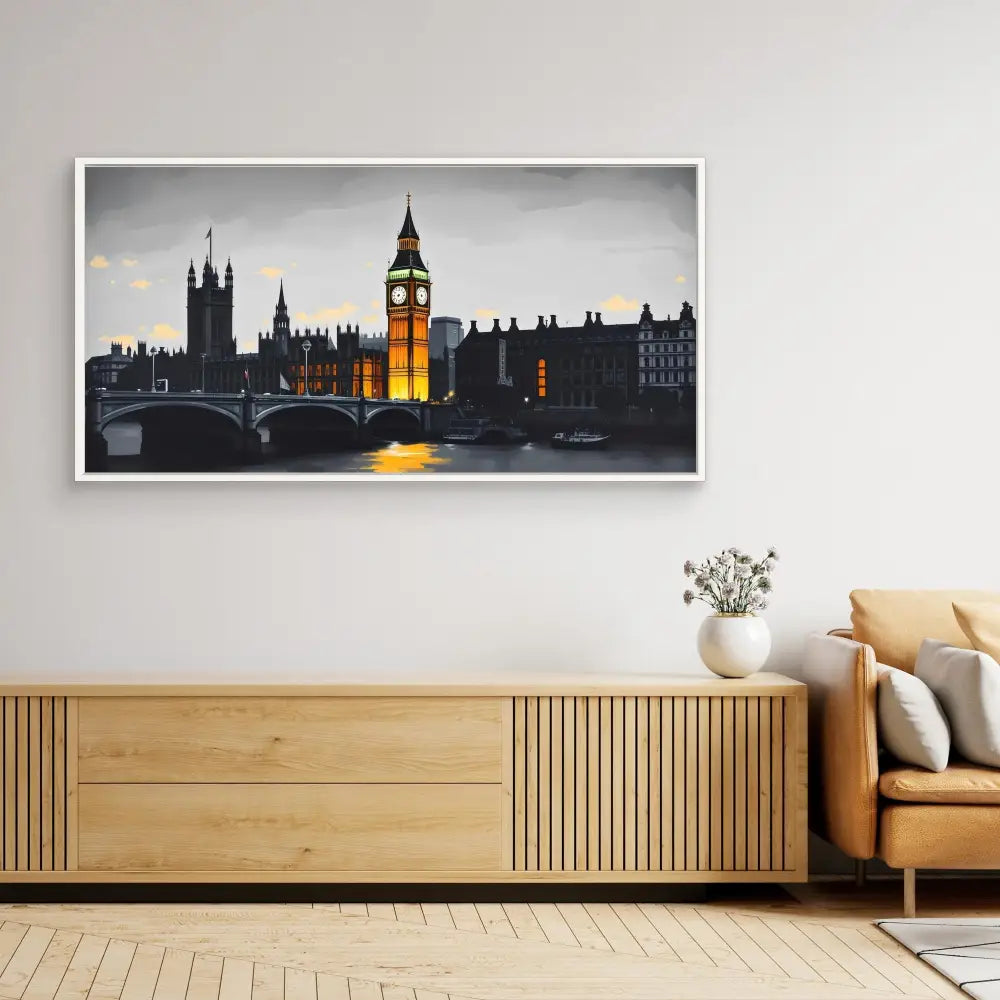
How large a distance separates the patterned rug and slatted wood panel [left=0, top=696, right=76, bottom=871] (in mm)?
2178

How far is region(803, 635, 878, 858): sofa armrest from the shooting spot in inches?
115

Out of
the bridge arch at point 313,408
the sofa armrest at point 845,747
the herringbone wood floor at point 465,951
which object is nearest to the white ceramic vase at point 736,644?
the sofa armrest at point 845,747

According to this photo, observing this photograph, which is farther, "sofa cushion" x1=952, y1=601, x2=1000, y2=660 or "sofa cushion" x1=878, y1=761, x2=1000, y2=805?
"sofa cushion" x1=952, y1=601, x2=1000, y2=660

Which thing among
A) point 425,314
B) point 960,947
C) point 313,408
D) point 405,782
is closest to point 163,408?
point 313,408

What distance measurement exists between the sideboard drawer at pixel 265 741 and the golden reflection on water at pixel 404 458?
0.77 meters

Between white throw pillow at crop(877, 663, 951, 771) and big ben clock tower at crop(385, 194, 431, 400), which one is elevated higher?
big ben clock tower at crop(385, 194, 431, 400)

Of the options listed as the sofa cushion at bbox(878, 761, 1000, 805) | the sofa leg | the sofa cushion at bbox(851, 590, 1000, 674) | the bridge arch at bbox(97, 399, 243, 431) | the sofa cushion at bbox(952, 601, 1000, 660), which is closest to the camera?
the sofa cushion at bbox(878, 761, 1000, 805)

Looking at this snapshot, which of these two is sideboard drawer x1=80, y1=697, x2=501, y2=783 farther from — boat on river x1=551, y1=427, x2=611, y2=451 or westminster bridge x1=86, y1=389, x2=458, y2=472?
boat on river x1=551, y1=427, x2=611, y2=451

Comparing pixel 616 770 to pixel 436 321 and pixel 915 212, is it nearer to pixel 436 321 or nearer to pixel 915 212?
pixel 436 321

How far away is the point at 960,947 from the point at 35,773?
7.86 ft

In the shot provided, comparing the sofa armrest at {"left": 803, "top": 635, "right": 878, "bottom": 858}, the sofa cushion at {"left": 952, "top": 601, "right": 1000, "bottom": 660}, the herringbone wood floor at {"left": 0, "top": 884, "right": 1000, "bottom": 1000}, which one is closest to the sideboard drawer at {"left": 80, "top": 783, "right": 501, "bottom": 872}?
the herringbone wood floor at {"left": 0, "top": 884, "right": 1000, "bottom": 1000}

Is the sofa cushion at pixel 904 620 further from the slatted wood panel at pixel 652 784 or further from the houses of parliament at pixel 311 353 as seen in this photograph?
the houses of parliament at pixel 311 353

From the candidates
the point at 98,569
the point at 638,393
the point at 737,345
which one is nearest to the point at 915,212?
the point at 737,345

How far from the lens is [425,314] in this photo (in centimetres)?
355
